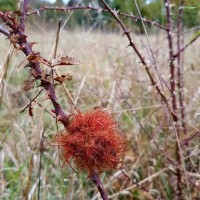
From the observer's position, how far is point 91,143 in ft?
2.00

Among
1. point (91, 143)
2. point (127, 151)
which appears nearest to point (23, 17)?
point (91, 143)

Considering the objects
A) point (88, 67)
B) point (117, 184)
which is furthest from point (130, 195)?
point (88, 67)

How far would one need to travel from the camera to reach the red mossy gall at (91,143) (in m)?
0.62

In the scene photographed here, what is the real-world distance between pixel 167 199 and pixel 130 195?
0.13 metres

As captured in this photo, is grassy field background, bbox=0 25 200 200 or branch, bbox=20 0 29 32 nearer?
branch, bbox=20 0 29 32

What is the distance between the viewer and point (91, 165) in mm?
638

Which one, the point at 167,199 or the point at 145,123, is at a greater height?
the point at 145,123

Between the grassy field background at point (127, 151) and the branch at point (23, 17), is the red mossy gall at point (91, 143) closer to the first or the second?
the branch at point (23, 17)

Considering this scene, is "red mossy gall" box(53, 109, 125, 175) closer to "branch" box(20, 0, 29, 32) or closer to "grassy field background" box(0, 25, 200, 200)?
"branch" box(20, 0, 29, 32)

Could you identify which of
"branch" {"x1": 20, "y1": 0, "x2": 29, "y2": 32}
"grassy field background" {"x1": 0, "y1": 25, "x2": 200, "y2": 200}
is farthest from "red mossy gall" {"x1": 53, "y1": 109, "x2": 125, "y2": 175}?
"grassy field background" {"x1": 0, "y1": 25, "x2": 200, "y2": 200}

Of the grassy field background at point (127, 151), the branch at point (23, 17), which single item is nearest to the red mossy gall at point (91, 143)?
the branch at point (23, 17)

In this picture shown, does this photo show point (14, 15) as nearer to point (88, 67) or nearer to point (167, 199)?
point (167, 199)

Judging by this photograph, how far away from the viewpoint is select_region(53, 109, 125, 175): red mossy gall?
0.62m

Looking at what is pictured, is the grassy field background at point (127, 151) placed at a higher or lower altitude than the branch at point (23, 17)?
lower
